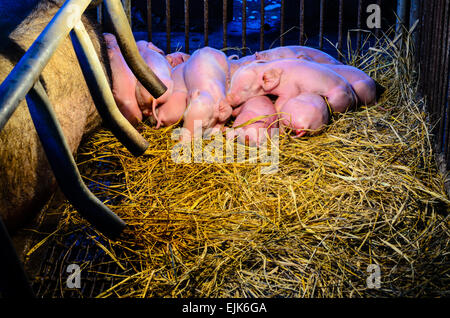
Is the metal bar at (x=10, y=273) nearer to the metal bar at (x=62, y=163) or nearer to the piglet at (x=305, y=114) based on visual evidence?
the metal bar at (x=62, y=163)

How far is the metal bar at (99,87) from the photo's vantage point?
1391 mm

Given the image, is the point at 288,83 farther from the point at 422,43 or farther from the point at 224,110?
the point at 422,43

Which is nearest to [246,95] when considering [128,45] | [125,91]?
[125,91]

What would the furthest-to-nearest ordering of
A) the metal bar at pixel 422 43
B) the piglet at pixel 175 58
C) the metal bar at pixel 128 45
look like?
the piglet at pixel 175 58 < the metal bar at pixel 422 43 < the metal bar at pixel 128 45

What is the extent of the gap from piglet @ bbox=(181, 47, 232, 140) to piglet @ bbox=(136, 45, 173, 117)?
0.11 m

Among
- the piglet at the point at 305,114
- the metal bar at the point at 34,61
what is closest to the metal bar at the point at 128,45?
the metal bar at the point at 34,61

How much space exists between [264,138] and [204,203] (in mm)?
566

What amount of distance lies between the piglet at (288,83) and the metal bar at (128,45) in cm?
56
